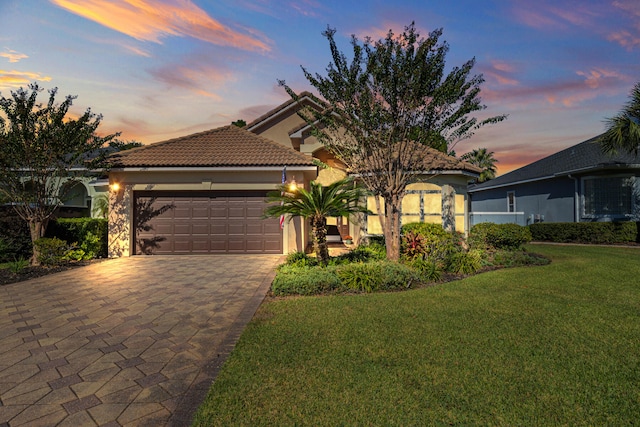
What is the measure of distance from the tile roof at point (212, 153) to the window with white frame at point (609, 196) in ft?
52.7

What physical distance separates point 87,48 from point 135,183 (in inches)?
185

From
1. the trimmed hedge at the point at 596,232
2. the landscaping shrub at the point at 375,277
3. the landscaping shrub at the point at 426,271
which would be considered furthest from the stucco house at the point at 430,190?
the trimmed hedge at the point at 596,232

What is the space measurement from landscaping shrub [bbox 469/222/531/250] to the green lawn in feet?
18.3

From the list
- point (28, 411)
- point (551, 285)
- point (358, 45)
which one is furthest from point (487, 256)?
point (28, 411)

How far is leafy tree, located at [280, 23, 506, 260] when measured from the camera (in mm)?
8484

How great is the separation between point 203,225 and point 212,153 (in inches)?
114

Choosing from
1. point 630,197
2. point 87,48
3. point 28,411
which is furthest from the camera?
point 630,197

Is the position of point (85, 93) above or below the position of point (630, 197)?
above

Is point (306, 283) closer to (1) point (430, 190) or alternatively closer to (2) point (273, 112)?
(1) point (430, 190)

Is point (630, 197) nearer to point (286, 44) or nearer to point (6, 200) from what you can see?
point (286, 44)

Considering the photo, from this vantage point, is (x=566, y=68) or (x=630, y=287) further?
(x=566, y=68)

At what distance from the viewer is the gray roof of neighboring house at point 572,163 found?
17.1 metres

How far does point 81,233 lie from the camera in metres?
11.9

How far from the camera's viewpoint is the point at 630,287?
6.94 metres
